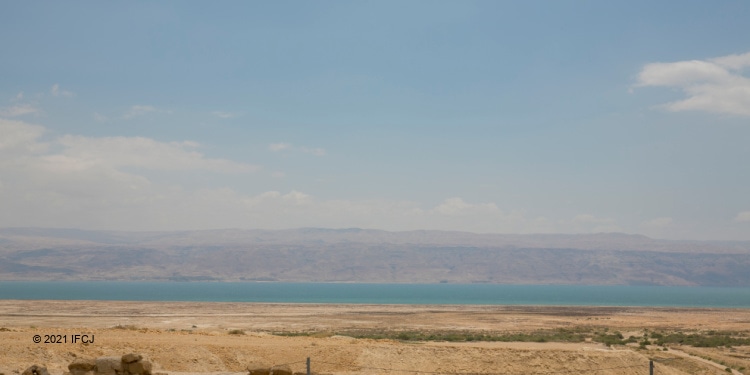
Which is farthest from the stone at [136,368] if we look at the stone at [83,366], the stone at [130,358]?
the stone at [83,366]

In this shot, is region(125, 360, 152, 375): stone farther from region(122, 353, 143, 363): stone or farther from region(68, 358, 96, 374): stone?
region(68, 358, 96, 374): stone

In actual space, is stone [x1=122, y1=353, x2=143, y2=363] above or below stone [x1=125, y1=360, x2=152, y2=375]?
above

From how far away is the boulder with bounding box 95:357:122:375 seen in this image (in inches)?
816

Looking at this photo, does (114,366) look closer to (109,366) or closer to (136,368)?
(109,366)

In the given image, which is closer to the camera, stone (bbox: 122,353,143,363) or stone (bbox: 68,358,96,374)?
stone (bbox: 122,353,143,363)

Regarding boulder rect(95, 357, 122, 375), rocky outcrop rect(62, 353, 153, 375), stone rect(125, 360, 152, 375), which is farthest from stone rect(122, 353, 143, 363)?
boulder rect(95, 357, 122, 375)

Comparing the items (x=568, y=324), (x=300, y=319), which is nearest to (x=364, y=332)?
(x=300, y=319)

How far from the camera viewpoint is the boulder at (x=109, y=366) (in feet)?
68.0

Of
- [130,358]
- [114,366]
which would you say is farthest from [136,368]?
[114,366]

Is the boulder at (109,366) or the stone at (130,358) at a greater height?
the stone at (130,358)

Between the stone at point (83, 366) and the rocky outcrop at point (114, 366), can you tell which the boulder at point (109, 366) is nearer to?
the rocky outcrop at point (114, 366)

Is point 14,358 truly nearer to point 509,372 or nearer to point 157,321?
point 509,372

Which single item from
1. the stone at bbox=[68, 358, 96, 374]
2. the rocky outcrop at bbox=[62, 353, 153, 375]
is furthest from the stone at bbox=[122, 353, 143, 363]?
the stone at bbox=[68, 358, 96, 374]

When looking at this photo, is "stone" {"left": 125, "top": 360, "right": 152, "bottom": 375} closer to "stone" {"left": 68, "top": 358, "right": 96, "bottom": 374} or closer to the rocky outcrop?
the rocky outcrop
